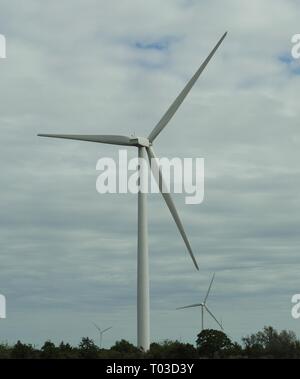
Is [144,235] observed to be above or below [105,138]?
below

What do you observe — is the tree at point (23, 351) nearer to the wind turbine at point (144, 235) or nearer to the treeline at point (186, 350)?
the treeline at point (186, 350)

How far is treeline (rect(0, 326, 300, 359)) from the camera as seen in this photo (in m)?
86.2

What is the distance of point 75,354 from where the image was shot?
9169 centimetres

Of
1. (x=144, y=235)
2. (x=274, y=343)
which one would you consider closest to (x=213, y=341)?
(x=274, y=343)

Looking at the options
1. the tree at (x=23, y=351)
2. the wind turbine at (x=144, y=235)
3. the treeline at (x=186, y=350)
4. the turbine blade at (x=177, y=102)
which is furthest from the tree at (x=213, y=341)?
the turbine blade at (x=177, y=102)

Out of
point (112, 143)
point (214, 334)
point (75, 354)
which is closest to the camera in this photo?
point (112, 143)

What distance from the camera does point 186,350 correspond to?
300 feet

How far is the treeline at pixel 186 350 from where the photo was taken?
283ft

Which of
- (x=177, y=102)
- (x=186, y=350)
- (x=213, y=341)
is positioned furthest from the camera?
(x=213, y=341)

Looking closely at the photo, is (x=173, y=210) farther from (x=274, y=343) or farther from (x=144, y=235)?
(x=274, y=343)
